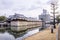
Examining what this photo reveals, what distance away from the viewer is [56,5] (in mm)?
23391

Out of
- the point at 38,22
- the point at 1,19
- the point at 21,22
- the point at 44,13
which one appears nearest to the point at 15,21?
the point at 21,22

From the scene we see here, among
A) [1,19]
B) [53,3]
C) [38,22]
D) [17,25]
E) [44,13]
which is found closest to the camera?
[53,3]

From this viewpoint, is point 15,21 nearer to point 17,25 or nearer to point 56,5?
point 17,25

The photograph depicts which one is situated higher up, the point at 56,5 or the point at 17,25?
the point at 56,5

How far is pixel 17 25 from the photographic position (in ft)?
150

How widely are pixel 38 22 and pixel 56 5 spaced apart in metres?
53.9

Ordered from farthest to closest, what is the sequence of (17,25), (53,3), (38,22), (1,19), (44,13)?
(44,13) → (38,22) → (1,19) → (17,25) → (53,3)

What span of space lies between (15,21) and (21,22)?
7.57ft

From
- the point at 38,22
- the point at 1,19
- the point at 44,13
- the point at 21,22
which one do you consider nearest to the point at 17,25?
the point at 21,22

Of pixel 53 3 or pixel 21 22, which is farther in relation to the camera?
pixel 21 22

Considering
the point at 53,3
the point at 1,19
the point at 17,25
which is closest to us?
the point at 53,3

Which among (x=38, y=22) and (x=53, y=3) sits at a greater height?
(x=53, y=3)

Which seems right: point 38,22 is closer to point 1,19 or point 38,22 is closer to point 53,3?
point 1,19

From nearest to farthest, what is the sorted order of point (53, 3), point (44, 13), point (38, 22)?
point (53, 3), point (38, 22), point (44, 13)
